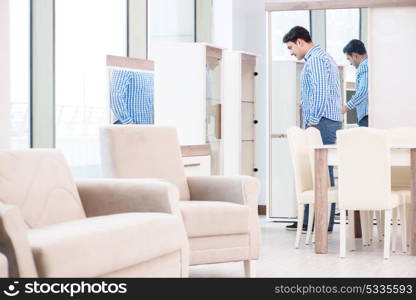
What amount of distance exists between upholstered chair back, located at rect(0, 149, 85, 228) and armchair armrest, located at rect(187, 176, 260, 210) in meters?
1.15

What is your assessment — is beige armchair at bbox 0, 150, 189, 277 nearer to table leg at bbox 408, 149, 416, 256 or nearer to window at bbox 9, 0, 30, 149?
window at bbox 9, 0, 30, 149

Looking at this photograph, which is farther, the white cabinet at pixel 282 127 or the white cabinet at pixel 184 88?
the white cabinet at pixel 282 127

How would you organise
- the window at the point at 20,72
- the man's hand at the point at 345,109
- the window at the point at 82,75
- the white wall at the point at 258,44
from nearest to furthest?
the window at the point at 20,72 → the window at the point at 82,75 → the man's hand at the point at 345,109 → the white wall at the point at 258,44

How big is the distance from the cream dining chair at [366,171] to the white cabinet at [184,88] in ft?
6.78

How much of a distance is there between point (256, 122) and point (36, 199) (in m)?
5.72

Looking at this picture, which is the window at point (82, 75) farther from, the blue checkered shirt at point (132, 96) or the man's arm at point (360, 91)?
the man's arm at point (360, 91)

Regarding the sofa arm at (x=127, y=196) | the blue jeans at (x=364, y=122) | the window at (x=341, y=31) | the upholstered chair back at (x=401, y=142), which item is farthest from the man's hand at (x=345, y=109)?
the sofa arm at (x=127, y=196)

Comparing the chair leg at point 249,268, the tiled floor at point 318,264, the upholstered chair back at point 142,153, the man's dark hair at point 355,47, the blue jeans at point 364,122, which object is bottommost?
the tiled floor at point 318,264

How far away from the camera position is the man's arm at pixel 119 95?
20.5 feet

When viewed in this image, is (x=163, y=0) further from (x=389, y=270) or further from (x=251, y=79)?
(x=389, y=270)

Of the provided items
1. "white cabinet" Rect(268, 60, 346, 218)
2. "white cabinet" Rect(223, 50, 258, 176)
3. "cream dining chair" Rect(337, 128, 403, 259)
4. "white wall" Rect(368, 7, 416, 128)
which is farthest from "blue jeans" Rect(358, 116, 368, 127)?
"cream dining chair" Rect(337, 128, 403, 259)

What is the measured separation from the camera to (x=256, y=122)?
9672 millimetres

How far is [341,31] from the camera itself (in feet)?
29.8

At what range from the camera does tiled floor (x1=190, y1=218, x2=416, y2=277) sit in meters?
5.56
